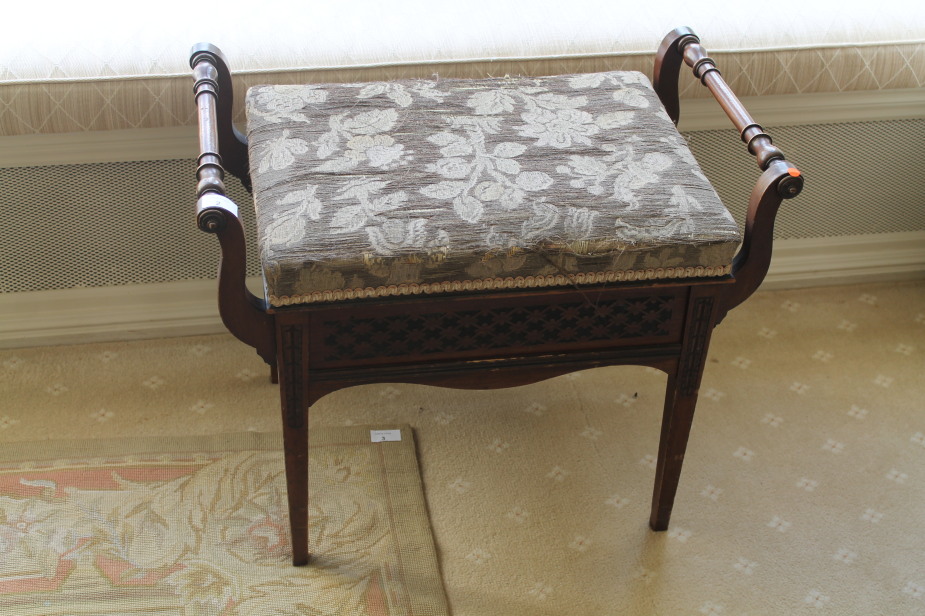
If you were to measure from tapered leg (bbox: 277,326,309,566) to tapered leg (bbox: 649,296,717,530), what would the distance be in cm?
37

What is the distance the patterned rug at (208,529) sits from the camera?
1.07 metres

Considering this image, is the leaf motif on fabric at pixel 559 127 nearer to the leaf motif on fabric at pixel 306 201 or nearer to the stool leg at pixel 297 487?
the leaf motif on fabric at pixel 306 201

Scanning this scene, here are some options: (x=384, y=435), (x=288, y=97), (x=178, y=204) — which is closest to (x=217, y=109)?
(x=288, y=97)

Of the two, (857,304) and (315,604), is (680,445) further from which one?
(857,304)

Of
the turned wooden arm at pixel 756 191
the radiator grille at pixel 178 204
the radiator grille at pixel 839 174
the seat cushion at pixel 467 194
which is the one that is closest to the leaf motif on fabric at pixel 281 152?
the seat cushion at pixel 467 194

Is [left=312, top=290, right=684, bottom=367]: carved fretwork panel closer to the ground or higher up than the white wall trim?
closer to the ground

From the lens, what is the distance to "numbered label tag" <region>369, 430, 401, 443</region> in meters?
1.26

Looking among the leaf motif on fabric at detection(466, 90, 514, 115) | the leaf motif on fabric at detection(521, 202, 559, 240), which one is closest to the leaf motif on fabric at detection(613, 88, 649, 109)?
the leaf motif on fabric at detection(466, 90, 514, 115)

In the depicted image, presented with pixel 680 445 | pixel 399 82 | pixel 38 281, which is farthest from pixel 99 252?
pixel 680 445

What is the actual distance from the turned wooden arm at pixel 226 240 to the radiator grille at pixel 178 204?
311mm

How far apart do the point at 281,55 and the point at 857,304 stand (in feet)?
3.02

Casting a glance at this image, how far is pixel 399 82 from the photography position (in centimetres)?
110

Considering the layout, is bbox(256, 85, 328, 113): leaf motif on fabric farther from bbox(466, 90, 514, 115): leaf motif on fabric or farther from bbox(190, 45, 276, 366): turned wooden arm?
bbox(466, 90, 514, 115): leaf motif on fabric

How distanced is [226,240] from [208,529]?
418 mm
